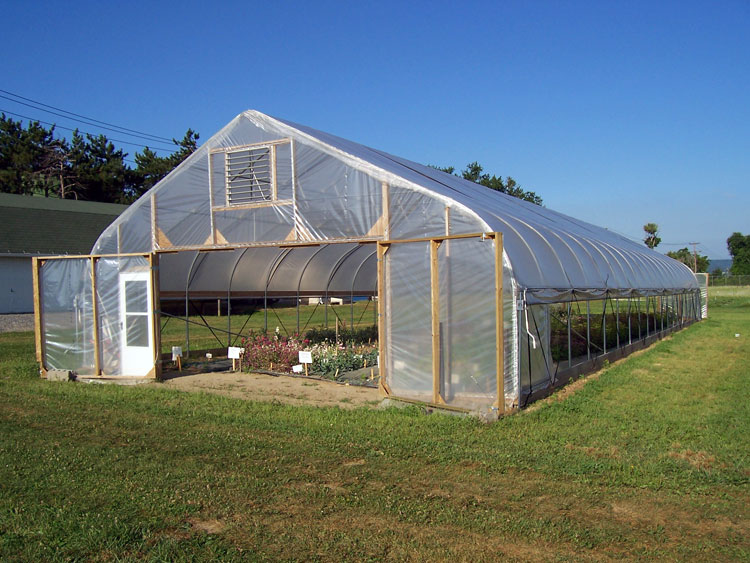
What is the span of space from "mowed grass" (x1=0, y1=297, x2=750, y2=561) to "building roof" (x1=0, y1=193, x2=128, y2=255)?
1977 centimetres

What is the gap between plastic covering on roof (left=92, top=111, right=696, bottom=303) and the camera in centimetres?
860

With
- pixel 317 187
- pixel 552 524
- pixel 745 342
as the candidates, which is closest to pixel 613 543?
pixel 552 524

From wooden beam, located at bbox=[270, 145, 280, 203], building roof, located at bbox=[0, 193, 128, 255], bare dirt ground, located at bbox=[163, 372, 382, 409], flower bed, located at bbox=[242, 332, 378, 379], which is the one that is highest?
building roof, located at bbox=[0, 193, 128, 255]

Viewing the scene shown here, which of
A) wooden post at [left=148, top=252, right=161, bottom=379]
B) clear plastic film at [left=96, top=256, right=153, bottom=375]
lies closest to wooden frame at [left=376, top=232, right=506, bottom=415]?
wooden post at [left=148, top=252, right=161, bottom=379]

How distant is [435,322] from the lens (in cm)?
797

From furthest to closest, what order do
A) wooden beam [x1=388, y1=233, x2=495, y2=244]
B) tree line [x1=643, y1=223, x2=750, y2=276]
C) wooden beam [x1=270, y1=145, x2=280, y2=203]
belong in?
1. tree line [x1=643, y1=223, x2=750, y2=276]
2. wooden beam [x1=270, y1=145, x2=280, y2=203]
3. wooden beam [x1=388, y1=233, x2=495, y2=244]

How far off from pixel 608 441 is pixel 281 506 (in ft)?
11.8

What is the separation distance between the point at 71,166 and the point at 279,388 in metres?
35.7

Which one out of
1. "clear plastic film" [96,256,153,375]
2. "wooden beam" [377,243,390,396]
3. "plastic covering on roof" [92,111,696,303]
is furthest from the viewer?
"clear plastic film" [96,256,153,375]

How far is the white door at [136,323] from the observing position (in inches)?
418

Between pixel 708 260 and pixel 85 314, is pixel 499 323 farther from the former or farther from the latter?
pixel 708 260

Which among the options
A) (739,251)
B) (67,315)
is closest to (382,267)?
(67,315)

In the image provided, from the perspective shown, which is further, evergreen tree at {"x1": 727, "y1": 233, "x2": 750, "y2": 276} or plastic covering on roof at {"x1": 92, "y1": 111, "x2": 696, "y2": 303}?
evergreen tree at {"x1": 727, "y1": 233, "x2": 750, "y2": 276}

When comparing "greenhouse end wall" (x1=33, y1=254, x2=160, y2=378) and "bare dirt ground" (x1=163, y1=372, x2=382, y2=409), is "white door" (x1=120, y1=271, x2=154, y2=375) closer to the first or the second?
"greenhouse end wall" (x1=33, y1=254, x2=160, y2=378)
